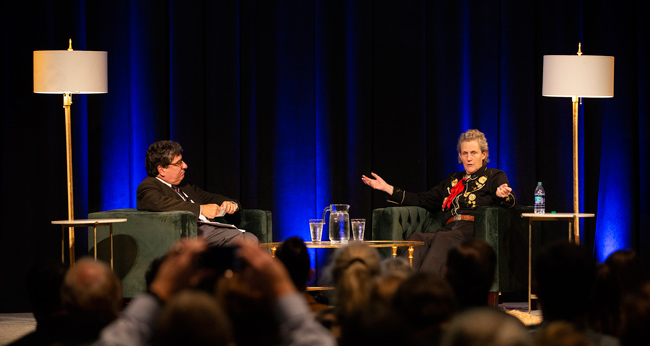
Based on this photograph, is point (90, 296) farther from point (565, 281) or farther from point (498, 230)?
point (498, 230)

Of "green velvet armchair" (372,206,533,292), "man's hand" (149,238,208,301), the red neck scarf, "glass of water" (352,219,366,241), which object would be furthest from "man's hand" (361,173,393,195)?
"man's hand" (149,238,208,301)

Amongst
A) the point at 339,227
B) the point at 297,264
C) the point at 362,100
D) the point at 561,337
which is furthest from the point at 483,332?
the point at 362,100

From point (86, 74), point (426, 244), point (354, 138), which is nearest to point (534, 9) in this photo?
point (354, 138)

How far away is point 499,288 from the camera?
4.64 metres

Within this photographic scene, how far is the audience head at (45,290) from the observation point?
1.79 metres

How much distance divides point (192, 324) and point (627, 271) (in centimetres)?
143

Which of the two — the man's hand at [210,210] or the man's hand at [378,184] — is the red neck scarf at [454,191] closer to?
the man's hand at [378,184]

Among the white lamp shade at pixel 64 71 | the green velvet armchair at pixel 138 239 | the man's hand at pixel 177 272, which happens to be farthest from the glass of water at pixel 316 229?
the man's hand at pixel 177 272

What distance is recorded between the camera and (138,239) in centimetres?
437

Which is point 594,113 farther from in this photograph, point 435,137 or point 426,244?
point 426,244

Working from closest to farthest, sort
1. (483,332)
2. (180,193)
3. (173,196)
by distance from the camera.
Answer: (483,332)
(173,196)
(180,193)

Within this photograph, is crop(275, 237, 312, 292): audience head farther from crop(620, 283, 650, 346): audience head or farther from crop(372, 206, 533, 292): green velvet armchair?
crop(372, 206, 533, 292): green velvet armchair

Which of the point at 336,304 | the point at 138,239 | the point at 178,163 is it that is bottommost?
the point at 138,239

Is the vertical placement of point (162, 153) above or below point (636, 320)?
above
